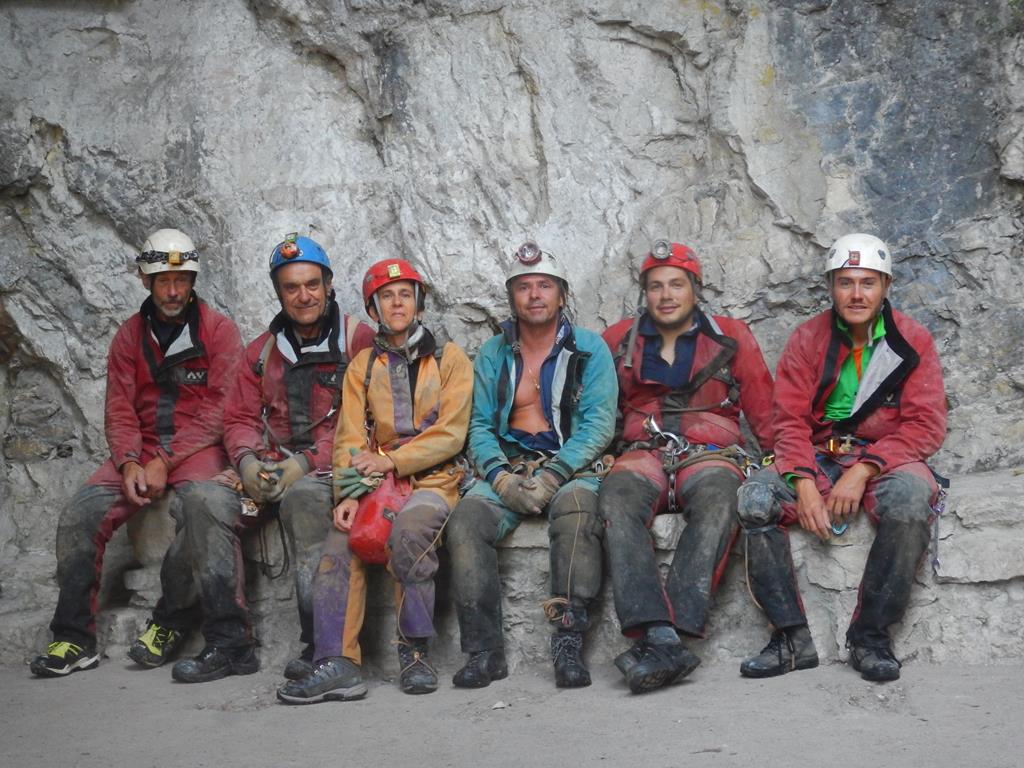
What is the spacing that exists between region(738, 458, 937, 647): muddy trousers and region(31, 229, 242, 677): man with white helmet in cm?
263

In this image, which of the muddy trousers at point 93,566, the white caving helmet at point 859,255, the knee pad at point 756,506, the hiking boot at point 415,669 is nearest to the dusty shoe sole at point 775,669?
the knee pad at point 756,506

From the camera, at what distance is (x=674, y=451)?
220 inches

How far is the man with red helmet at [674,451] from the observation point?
496cm

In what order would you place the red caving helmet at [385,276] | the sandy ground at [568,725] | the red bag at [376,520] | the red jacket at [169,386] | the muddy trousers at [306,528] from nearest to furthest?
1. the sandy ground at [568,725]
2. the red bag at [376,520]
3. the muddy trousers at [306,528]
4. the red caving helmet at [385,276]
5. the red jacket at [169,386]

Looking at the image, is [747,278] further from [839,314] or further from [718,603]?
[718,603]

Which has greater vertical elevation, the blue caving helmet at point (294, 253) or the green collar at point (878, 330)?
the blue caving helmet at point (294, 253)

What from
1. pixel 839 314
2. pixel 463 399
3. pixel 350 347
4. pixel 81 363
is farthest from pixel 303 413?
pixel 839 314

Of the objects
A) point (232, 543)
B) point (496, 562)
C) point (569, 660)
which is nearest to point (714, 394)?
point (496, 562)

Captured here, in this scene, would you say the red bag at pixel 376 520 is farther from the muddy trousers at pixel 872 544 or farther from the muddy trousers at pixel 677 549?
the muddy trousers at pixel 872 544

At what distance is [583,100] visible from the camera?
6973 mm

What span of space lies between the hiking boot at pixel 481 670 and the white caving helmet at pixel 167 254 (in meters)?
2.63

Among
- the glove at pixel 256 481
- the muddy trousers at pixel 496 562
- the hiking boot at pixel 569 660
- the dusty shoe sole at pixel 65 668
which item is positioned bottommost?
the dusty shoe sole at pixel 65 668

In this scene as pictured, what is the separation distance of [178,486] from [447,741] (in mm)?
2365

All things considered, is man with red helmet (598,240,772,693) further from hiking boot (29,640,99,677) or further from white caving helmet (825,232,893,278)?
hiking boot (29,640,99,677)
